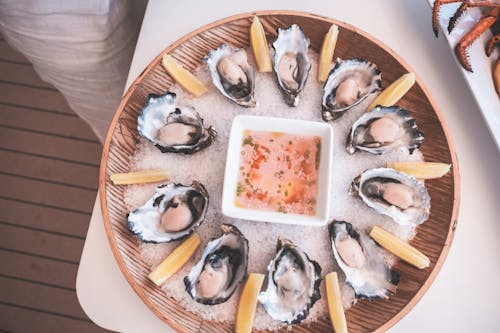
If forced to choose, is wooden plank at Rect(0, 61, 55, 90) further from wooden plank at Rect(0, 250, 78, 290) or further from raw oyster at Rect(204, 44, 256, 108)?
raw oyster at Rect(204, 44, 256, 108)

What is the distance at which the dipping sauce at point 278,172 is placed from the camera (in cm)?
104

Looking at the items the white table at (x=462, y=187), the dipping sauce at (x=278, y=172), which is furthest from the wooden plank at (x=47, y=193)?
the dipping sauce at (x=278, y=172)

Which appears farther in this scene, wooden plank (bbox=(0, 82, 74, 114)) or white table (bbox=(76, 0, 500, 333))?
wooden plank (bbox=(0, 82, 74, 114))

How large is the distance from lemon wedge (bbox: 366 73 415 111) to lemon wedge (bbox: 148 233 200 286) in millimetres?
522

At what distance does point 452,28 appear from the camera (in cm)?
110

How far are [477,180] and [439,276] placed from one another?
0.25 metres

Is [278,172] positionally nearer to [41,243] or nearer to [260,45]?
[260,45]

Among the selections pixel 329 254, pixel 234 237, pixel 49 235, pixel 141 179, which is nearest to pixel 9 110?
pixel 49 235

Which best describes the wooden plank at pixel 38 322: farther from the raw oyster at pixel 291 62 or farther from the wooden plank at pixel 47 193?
the raw oyster at pixel 291 62

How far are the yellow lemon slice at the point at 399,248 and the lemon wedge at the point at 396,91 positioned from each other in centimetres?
29

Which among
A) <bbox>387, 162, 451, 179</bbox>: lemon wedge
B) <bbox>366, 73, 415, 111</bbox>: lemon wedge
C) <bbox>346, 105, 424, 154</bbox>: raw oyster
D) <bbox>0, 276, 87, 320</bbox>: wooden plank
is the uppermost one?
<bbox>366, 73, 415, 111</bbox>: lemon wedge

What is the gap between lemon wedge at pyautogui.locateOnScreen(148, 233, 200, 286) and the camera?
3.26 ft

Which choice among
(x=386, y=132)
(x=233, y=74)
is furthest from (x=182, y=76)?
(x=386, y=132)

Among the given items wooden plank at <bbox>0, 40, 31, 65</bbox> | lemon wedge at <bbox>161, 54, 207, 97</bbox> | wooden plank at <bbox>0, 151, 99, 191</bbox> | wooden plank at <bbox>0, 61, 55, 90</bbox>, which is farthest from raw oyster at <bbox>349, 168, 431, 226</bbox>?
wooden plank at <bbox>0, 40, 31, 65</bbox>
